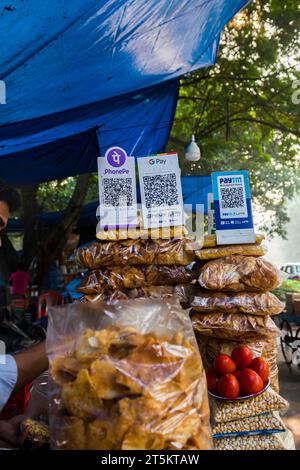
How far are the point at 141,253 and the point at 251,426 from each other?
4.28 feet

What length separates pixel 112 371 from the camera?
1.08m

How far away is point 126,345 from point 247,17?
707cm

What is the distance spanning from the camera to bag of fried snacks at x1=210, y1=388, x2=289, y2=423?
159 cm

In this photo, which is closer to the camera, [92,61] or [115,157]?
[115,157]

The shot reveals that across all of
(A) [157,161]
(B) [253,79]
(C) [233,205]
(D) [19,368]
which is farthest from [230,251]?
(B) [253,79]

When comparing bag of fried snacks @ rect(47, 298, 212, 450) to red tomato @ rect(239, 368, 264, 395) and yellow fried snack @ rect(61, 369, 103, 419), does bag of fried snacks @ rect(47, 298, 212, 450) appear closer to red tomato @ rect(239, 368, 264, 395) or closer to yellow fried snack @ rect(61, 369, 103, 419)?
yellow fried snack @ rect(61, 369, 103, 419)

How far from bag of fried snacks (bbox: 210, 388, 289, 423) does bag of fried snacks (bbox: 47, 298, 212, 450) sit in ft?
1.55

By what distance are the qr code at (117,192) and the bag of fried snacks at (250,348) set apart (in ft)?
3.29

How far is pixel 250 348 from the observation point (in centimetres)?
232

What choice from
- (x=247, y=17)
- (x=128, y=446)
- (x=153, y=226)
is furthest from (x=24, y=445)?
(x=247, y=17)

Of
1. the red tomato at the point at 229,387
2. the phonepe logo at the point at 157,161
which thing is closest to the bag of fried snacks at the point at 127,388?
the red tomato at the point at 229,387

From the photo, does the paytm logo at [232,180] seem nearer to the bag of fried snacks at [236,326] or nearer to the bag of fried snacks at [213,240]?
the bag of fried snacks at [213,240]

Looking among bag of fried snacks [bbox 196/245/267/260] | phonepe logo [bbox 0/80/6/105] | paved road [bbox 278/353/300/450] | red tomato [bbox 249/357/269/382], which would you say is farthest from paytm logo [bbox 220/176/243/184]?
paved road [bbox 278/353/300/450]

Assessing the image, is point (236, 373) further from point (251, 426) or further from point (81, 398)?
point (81, 398)
